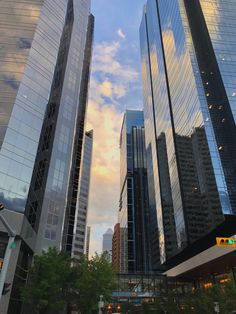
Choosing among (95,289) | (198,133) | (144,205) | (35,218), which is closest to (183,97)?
(198,133)

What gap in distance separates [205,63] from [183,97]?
63.4ft

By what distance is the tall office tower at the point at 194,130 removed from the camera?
73875 millimetres

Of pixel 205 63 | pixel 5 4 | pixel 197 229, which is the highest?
pixel 205 63

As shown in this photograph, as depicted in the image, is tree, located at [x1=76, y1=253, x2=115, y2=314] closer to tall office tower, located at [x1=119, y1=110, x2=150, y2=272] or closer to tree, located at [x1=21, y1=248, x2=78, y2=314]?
tree, located at [x1=21, y1=248, x2=78, y2=314]

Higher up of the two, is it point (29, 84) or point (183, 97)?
point (183, 97)

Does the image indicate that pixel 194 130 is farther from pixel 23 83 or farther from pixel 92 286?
pixel 92 286

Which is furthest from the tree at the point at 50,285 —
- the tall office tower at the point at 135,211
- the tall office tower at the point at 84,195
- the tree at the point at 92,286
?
the tall office tower at the point at 135,211

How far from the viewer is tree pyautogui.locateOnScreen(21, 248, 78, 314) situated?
34.1 m

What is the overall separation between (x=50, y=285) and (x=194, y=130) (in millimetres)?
61677

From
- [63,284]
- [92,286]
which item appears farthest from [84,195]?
[92,286]

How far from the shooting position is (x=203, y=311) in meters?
Result: 39.7

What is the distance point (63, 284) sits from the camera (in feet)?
124

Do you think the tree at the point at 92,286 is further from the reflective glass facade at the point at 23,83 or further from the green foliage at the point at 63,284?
the reflective glass facade at the point at 23,83

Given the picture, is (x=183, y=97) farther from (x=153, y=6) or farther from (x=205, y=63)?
(x=153, y=6)
